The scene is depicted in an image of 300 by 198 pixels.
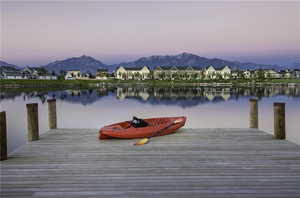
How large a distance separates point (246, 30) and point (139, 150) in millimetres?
37934

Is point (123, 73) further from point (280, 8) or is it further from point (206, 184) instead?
point (206, 184)

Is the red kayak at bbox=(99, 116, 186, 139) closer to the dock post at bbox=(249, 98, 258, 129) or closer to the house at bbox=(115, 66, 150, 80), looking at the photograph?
the dock post at bbox=(249, 98, 258, 129)

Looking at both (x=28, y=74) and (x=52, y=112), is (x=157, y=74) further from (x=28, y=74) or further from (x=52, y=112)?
(x=52, y=112)

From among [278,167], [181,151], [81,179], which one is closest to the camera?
[81,179]

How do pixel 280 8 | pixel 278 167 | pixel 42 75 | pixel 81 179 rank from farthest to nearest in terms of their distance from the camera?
1. pixel 42 75
2. pixel 280 8
3. pixel 278 167
4. pixel 81 179

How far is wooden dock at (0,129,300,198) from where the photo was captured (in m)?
4.26

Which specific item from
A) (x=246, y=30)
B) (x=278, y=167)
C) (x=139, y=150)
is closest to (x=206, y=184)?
(x=278, y=167)

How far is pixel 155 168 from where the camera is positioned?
5.38 meters

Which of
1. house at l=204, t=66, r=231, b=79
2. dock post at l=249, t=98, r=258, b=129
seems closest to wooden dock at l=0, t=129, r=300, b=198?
dock post at l=249, t=98, r=258, b=129

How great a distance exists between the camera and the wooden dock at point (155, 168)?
426 cm

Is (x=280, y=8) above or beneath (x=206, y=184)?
above

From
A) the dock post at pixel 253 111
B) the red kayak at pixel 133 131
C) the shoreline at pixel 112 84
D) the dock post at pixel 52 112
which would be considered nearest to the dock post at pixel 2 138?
the red kayak at pixel 133 131

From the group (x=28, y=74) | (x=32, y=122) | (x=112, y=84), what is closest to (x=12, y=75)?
(x=28, y=74)

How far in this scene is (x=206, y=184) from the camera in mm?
4508
